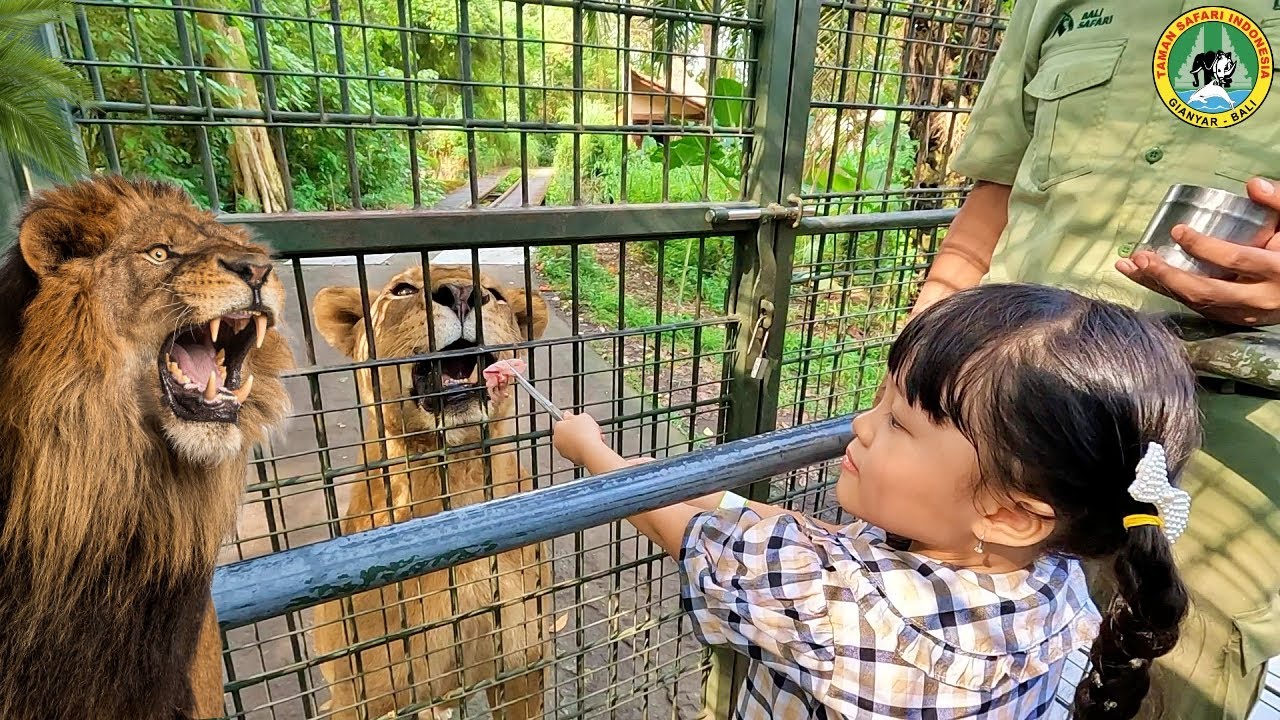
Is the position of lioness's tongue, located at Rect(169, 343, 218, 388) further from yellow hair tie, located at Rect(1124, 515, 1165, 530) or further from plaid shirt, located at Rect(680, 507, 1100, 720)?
yellow hair tie, located at Rect(1124, 515, 1165, 530)

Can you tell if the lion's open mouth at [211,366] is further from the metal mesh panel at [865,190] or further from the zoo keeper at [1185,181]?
the metal mesh panel at [865,190]

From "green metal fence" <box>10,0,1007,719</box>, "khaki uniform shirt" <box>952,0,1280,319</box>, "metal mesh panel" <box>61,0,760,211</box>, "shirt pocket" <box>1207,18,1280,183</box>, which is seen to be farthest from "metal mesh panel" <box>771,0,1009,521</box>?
"shirt pocket" <box>1207,18,1280,183</box>

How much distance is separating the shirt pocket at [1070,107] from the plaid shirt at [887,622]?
35.4 inches

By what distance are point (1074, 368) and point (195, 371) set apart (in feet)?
4.06

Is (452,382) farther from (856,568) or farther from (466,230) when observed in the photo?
(856,568)

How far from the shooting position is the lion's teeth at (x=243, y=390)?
3.60ft

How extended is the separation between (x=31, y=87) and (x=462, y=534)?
80 centimetres

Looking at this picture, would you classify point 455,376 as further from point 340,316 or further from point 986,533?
point 986,533

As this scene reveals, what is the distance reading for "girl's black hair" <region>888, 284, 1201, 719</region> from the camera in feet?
2.89

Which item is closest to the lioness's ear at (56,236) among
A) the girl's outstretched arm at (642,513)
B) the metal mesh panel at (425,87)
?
the metal mesh panel at (425,87)

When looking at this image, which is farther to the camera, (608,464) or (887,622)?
(608,464)

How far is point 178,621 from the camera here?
102cm

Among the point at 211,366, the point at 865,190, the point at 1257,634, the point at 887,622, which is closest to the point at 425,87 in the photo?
the point at 211,366

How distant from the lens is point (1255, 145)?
128cm
